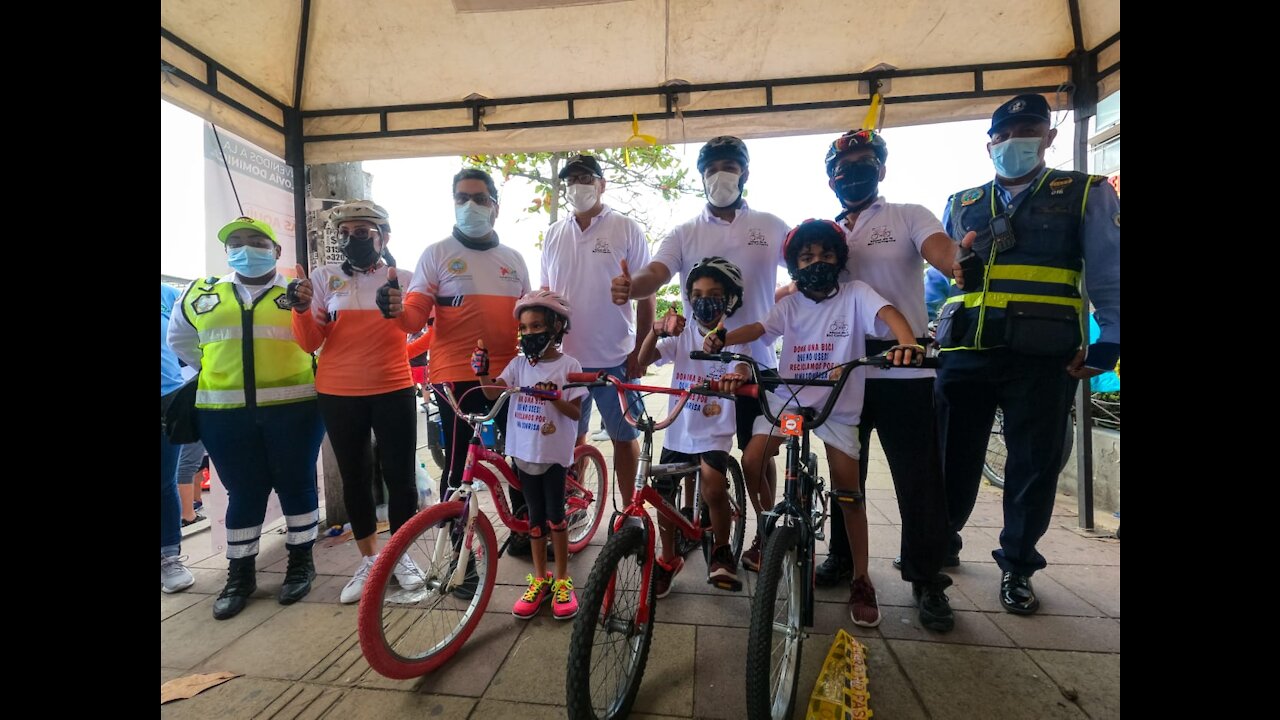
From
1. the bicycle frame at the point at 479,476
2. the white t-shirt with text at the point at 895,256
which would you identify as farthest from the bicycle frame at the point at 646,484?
the white t-shirt with text at the point at 895,256

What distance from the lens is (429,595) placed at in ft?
7.24

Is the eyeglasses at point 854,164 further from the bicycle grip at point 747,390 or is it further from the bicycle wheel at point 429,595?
the bicycle wheel at point 429,595

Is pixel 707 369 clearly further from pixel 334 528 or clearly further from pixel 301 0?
pixel 301 0

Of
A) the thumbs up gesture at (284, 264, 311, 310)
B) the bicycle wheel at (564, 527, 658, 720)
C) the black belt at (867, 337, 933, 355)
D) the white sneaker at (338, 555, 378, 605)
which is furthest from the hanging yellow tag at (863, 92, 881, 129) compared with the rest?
the white sneaker at (338, 555, 378, 605)

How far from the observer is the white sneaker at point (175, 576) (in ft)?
9.71

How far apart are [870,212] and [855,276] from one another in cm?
35

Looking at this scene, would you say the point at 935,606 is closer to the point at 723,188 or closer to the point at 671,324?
the point at 671,324

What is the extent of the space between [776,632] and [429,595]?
5.15ft

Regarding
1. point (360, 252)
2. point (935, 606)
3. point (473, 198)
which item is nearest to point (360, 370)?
point (360, 252)

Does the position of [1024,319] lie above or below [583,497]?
above

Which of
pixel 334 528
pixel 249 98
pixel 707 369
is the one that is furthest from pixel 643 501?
pixel 249 98

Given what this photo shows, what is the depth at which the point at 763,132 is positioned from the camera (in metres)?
3.37

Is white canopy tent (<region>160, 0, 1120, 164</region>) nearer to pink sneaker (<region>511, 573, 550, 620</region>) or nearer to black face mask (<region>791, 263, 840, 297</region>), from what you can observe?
black face mask (<region>791, 263, 840, 297</region>)

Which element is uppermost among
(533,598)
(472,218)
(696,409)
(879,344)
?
(472,218)
